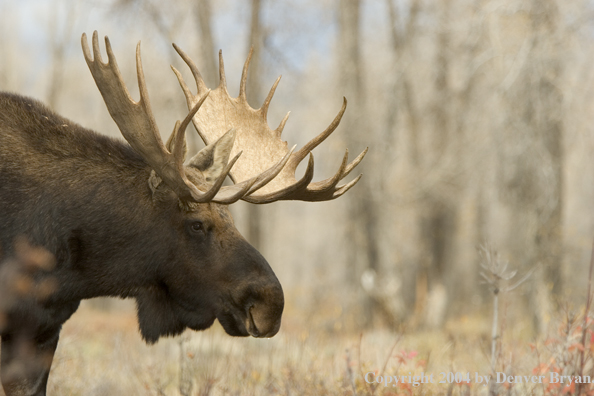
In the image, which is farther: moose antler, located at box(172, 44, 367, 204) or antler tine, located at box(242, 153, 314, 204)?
moose antler, located at box(172, 44, 367, 204)

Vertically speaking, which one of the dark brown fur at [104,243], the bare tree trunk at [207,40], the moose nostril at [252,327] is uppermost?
the bare tree trunk at [207,40]

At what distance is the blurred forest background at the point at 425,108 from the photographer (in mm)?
8688

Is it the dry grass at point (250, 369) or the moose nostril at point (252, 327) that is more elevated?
the moose nostril at point (252, 327)

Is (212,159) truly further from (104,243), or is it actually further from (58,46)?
(58,46)

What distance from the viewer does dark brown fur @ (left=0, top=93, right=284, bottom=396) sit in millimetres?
3623

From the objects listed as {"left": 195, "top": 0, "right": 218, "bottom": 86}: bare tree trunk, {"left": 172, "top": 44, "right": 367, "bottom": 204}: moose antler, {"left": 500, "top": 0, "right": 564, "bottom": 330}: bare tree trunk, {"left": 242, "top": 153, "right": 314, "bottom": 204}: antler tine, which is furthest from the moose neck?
{"left": 195, "top": 0, "right": 218, "bottom": 86}: bare tree trunk

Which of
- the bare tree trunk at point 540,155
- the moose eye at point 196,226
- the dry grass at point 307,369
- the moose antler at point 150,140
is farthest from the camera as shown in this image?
Answer: the bare tree trunk at point 540,155

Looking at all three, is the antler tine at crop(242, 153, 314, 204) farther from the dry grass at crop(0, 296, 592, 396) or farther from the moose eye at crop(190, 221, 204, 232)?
the dry grass at crop(0, 296, 592, 396)

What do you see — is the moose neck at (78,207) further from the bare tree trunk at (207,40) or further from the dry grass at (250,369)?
the bare tree trunk at (207,40)

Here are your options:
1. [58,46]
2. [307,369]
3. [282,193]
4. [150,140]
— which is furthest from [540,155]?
[58,46]

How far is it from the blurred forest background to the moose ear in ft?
6.34

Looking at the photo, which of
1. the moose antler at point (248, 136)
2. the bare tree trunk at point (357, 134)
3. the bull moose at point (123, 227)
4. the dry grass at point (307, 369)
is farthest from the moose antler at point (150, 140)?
the bare tree trunk at point (357, 134)

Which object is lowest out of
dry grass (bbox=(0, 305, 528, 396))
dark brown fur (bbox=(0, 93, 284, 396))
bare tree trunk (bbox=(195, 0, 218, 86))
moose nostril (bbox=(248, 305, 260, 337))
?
dry grass (bbox=(0, 305, 528, 396))

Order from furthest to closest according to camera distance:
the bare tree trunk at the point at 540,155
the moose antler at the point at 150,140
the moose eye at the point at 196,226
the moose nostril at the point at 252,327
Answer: the bare tree trunk at the point at 540,155
the moose eye at the point at 196,226
the moose nostril at the point at 252,327
the moose antler at the point at 150,140
